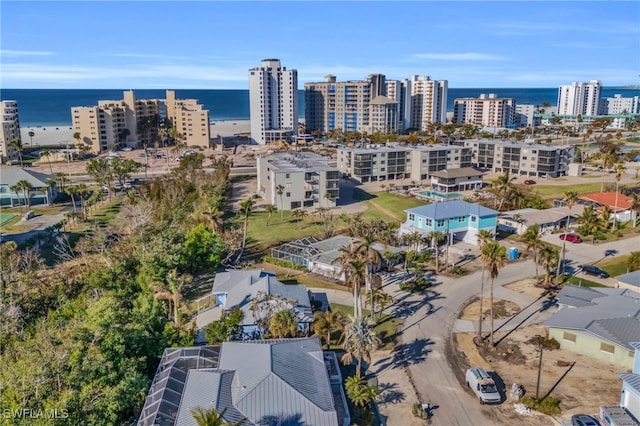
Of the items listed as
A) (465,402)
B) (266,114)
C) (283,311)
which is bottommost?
(465,402)

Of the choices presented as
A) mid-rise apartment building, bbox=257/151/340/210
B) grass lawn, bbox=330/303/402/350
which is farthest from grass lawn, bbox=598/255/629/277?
mid-rise apartment building, bbox=257/151/340/210

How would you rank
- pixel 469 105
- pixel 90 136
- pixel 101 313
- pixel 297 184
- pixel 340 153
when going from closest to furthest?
pixel 101 313 → pixel 297 184 → pixel 340 153 → pixel 90 136 → pixel 469 105

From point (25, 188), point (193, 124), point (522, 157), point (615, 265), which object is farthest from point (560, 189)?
point (193, 124)

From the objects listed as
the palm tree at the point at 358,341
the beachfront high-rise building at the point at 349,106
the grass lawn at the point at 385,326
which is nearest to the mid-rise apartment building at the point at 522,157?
the beachfront high-rise building at the point at 349,106

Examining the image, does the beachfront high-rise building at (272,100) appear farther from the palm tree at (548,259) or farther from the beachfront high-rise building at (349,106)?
the palm tree at (548,259)

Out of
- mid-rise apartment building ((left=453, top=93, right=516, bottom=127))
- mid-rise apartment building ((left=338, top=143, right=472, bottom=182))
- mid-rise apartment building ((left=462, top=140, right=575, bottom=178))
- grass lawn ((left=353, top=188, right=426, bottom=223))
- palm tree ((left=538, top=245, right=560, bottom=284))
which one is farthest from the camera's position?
mid-rise apartment building ((left=453, top=93, right=516, bottom=127))

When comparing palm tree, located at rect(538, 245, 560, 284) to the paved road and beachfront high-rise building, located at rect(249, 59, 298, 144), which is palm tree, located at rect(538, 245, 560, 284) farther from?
beachfront high-rise building, located at rect(249, 59, 298, 144)

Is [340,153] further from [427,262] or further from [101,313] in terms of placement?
[101,313]

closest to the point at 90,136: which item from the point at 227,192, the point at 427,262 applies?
the point at 227,192
